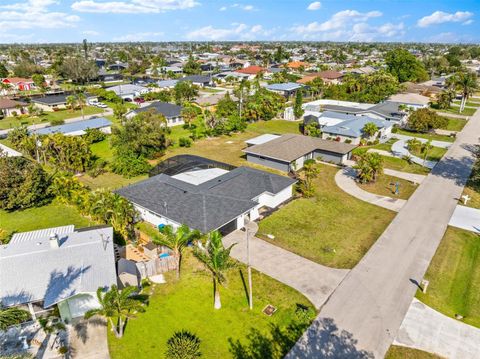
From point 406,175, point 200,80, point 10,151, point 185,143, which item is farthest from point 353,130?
point 200,80

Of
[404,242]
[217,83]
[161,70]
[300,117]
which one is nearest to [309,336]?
[404,242]

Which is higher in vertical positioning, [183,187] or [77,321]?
[183,187]

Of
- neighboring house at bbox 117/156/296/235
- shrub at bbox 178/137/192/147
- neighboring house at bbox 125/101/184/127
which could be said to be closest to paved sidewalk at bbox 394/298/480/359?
neighboring house at bbox 117/156/296/235

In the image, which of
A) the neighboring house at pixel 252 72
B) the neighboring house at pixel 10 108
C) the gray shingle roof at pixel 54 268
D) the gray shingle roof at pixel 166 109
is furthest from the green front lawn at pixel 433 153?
the neighboring house at pixel 252 72

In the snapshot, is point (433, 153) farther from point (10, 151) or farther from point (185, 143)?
point (10, 151)

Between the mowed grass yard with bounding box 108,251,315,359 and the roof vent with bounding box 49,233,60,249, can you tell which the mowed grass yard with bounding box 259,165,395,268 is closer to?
the mowed grass yard with bounding box 108,251,315,359

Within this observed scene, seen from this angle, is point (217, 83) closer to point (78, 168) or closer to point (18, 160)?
point (78, 168)
